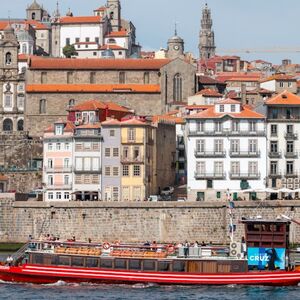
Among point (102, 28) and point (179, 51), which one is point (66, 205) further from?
point (102, 28)

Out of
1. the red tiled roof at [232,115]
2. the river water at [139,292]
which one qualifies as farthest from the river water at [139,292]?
the red tiled roof at [232,115]

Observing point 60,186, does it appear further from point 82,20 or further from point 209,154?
point 82,20

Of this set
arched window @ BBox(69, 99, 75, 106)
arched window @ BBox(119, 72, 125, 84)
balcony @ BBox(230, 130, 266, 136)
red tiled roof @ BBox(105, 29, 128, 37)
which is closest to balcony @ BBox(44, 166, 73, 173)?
balcony @ BBox(230, 130, 266, 136)

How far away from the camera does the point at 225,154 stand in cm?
9662

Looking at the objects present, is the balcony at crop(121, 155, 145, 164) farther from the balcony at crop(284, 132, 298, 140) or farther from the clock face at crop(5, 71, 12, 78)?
the clock face at crop(5, 71, 12, 78)

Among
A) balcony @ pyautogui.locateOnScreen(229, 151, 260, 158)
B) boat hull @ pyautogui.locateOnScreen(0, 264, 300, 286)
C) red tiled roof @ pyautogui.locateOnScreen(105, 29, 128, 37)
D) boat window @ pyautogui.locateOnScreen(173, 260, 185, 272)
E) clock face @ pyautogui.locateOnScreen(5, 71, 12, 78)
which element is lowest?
boat hull @ pyautogui.locateOnScreen(0, 264, 300, 286)

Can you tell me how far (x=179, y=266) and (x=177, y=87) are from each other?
61031 mm

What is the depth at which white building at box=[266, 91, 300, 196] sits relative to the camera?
97.4 meters

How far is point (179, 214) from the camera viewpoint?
91500mm

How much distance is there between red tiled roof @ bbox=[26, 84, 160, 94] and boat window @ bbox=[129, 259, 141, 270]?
5888 centimetres

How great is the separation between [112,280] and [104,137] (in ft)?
98.6

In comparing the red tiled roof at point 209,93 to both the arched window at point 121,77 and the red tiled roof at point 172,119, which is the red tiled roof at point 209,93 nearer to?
the red tiled roof at point 172,119

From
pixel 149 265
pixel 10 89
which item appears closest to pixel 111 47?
pixel 10 89

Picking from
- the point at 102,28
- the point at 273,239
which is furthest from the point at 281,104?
the point at 102,28
